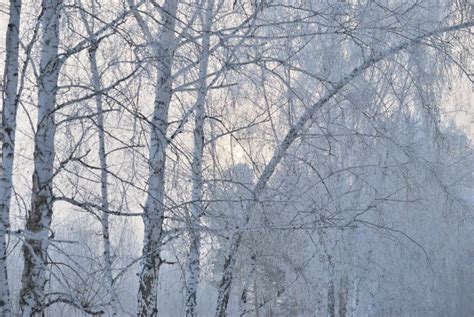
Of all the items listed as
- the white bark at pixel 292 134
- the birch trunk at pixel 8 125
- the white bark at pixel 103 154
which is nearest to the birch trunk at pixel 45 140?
the white bark at pixel 103 154

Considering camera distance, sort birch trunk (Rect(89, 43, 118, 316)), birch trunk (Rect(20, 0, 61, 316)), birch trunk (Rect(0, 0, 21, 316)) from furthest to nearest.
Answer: birch trunk (Rect(20, 0, 61, 316))
birch trunk (Rect(89, 43, 118, 316))
birch trunk (Rect(0, 0, 21, 316))

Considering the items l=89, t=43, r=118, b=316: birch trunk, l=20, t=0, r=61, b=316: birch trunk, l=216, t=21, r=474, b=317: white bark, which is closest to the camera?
l=89, t=43, r=118, b=316: birch trunk

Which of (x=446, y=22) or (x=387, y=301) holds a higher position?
(x=446, y=22)

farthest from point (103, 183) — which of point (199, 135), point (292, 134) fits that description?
point (292, 134)

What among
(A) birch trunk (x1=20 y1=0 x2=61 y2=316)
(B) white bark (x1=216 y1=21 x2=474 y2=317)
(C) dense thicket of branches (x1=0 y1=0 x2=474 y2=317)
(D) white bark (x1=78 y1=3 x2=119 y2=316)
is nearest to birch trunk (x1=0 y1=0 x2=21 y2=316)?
(C) dense thicket of branches (x1=0 y1=0 x2=474 y2=317)

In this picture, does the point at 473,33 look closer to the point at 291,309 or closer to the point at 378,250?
the point at 378,250

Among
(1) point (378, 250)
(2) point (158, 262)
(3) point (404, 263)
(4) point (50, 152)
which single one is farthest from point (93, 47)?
(3) point (404, 263)

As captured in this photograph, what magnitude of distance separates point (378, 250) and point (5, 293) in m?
16.0

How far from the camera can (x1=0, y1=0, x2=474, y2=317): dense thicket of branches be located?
13.1 feet

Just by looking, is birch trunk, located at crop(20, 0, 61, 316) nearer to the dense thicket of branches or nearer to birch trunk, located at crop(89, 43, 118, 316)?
the dense thicket of branches

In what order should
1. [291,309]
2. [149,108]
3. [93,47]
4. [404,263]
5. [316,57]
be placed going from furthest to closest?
[291,309]
[404,263]
[316,57]
[149,108]
[93,47]

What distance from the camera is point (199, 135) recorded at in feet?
25.1

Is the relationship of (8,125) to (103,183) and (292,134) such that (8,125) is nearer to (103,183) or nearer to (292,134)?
(103,183)

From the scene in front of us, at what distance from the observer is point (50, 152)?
4.32 m
